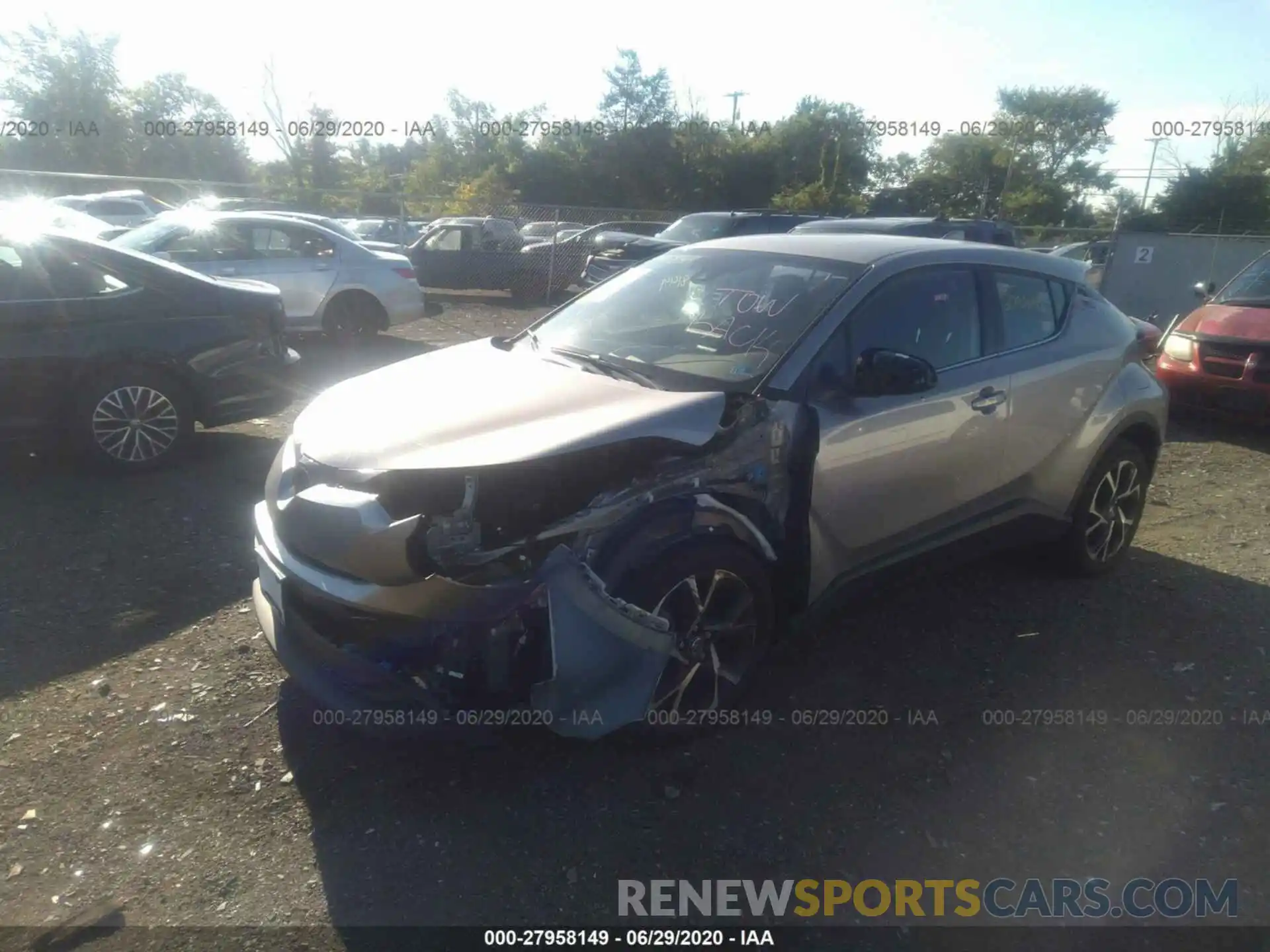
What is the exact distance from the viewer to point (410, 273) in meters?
11.5

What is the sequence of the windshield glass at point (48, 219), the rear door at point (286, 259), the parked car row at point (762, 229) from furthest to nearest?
the parked car row at point (762, 229)
the rear door at point (286, 259)
the windshield glass at point (48, 219)

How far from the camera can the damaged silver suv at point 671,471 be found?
284 centimetres

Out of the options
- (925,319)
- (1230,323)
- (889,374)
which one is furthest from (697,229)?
(889,374)

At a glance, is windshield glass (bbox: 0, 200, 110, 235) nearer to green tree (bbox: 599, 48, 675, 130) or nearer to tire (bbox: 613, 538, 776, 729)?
tire (bbox: 613, 538, 776, 729)

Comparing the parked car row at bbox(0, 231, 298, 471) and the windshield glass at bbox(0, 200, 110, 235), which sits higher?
the windshield glass at bbox(0, 200, 110, 235)

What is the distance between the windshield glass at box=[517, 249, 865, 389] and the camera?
365 centimetres

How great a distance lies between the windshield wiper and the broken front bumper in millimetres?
976

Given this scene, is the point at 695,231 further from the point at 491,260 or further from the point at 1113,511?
the point at 1113,511

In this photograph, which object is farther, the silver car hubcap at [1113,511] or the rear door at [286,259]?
the rear door at [286,259]

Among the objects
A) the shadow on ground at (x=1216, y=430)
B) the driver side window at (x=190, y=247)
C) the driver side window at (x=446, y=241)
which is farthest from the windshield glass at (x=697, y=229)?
the shadow on ground at (x=1216, y=430)

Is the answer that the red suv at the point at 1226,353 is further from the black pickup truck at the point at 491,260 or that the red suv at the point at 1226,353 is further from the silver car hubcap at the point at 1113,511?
the black pickup truck at the point at 491,260

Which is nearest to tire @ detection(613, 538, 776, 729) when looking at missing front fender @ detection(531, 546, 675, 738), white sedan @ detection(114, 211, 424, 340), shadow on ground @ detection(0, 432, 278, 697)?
missing front fender @ detection(531, 546, 675, 738)

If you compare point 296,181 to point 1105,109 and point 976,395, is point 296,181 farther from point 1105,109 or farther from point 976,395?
point 976,395

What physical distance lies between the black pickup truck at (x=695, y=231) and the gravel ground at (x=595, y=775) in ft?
31.2
